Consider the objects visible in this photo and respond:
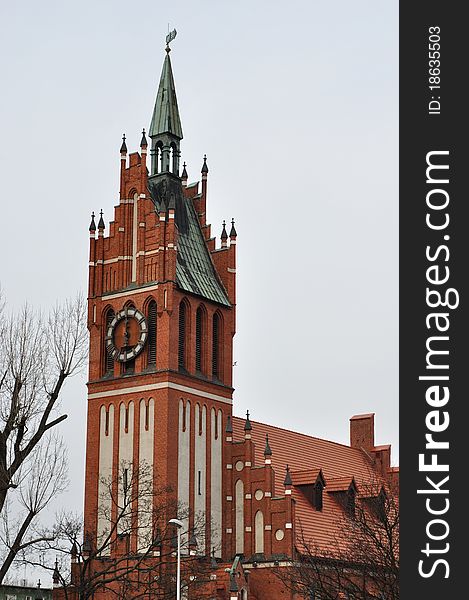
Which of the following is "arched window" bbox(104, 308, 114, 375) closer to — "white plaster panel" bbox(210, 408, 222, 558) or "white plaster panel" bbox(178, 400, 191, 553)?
"white plaster panel" bbox(178, 400, 191, 553)

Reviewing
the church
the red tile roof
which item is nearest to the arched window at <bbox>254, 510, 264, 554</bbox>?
the church

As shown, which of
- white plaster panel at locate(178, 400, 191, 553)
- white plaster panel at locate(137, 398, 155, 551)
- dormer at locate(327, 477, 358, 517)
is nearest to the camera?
white plaster panel at locate(137, 398, 155, 551)

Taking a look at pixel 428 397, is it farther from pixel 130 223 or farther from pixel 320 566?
pixel 130 223

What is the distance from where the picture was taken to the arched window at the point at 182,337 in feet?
189

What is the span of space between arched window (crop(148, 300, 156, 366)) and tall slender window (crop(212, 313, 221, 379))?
4049 millimetres

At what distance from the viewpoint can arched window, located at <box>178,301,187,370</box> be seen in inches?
2263

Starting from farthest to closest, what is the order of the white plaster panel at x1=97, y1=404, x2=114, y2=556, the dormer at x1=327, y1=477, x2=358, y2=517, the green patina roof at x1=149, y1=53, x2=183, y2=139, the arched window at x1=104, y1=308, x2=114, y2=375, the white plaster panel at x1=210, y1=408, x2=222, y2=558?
the dormer at x1=327, y1=477, x2=358, y2=517, the green patina roof at x1=149, y1=53, x2=183, y2=139, the arched window at x1=104, y1=308, x2=114, y2=375, the white plaster panel at x1=210, y1=408, x2=222, y2=558, the white plaster panel at x1=97, y1=404, x2=114, y2=556

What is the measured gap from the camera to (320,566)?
163ft

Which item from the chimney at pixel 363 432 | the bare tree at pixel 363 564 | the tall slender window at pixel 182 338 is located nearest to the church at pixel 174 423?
the tall slender window at pixel 182 338

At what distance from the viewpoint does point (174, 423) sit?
55.4 m

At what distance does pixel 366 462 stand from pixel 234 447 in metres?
20.8

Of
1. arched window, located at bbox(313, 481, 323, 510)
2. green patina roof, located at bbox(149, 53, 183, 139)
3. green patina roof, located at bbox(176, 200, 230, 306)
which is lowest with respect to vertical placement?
arched window, located at bbox(313, 481, 323, 510)

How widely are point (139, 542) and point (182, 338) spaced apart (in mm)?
10179

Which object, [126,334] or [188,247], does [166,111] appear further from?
[126,334]
